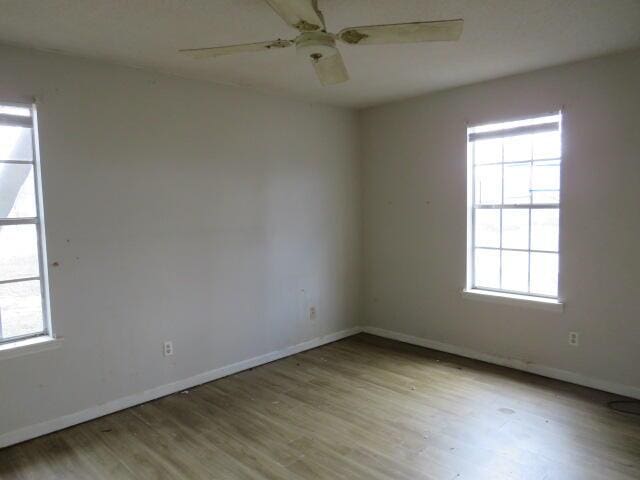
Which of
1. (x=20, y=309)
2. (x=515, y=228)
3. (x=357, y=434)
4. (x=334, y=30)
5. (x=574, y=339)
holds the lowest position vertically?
(x=357, y=434)

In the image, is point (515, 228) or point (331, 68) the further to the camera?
point (515, 228)

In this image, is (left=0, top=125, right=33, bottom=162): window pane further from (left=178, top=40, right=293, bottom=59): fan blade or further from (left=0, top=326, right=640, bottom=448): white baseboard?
(left=0, top=326, right=640, bottom=448): white baseboard

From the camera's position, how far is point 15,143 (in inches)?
110

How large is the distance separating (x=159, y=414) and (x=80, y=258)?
4.00ft

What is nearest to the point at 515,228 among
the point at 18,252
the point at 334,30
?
the point at 334,30

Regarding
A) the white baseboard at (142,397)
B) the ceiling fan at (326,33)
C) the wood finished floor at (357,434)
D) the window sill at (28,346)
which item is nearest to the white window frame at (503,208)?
the wood finished floor at (357,434)

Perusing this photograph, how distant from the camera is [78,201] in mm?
2965

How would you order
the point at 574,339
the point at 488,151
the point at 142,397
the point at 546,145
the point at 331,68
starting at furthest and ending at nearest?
the point at 488,151, the point at 546,145, the point at 574,339, the point at 142,397, the point at 331,68

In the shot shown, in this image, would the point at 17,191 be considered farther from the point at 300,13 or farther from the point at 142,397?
the point at 300,13

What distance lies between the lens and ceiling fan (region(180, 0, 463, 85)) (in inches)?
70.9

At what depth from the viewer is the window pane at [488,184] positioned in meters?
3.91

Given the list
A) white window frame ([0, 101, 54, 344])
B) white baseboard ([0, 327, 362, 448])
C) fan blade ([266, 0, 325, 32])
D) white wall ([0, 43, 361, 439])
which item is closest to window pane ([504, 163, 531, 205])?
white wall ([0, 43, 361, 439])

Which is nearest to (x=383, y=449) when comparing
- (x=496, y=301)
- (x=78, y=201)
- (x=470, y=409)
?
(x=470, y=409)

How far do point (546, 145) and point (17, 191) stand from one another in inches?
153
